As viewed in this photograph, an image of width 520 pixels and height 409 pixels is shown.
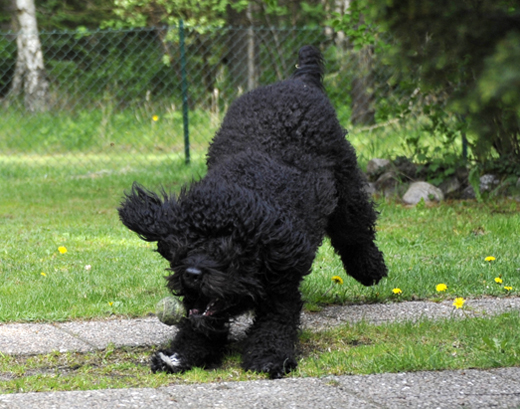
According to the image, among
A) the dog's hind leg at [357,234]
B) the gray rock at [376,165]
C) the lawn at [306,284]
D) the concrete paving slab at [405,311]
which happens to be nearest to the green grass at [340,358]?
the lawn at [306,284]

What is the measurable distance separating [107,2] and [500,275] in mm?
17036

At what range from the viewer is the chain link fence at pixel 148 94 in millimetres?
10402

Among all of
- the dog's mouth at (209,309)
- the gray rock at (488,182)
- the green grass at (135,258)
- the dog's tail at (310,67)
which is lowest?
the green grass at (135,258)

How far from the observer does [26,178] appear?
10.2m

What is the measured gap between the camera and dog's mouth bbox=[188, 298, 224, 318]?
122 inches

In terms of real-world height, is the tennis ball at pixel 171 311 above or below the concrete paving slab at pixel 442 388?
above

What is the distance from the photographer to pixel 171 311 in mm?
3420

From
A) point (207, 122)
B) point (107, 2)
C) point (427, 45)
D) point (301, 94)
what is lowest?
point (207, 122)

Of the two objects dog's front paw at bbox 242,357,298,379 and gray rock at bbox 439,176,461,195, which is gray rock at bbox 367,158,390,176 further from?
dog's front paw at bbox 242,357,298,379

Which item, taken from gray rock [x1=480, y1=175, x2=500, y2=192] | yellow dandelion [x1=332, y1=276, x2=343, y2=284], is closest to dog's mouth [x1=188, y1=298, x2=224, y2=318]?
yellow dandelion [x1=332, y1=276, x2=343, y2=284]

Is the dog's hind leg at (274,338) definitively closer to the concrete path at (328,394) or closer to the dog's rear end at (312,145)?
the concrete path at (328,394)

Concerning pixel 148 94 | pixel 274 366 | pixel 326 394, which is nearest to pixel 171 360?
pixel 274 366

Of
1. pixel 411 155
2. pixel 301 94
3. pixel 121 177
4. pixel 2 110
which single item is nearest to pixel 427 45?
pixel 301 94

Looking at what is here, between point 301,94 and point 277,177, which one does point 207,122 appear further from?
point 277,177
